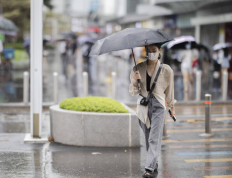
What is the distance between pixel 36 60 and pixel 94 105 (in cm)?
142

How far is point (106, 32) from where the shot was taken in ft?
142

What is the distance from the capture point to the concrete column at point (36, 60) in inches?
264

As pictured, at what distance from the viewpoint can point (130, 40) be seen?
463cm

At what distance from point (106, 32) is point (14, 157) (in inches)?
1509

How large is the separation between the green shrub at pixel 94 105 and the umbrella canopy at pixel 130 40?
6.64 ft

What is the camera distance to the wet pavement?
520 cm

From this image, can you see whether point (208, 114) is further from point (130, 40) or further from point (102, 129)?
point (130, 40)

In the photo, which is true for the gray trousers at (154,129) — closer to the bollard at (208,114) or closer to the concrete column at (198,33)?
the bollard at (208,114)

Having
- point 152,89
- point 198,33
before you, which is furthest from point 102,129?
point 198,33

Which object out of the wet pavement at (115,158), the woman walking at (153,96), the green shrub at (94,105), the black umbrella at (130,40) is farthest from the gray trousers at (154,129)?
the green shrub at (94,105)

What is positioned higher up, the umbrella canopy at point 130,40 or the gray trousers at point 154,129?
the umbrella canopy at point 130,40

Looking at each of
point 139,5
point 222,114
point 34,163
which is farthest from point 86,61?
point 34,163

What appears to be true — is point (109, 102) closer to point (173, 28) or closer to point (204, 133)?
point (204, 133)

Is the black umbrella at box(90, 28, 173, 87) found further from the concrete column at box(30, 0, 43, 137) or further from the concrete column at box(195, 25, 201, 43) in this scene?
the concrete column at box(195, 25, 201, 43)
